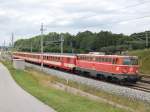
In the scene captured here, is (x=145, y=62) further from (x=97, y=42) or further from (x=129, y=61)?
(x=97, y=42)

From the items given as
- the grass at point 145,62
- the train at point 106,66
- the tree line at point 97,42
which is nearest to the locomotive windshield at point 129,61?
the train at point 106,66

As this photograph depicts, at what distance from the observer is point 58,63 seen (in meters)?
67.2

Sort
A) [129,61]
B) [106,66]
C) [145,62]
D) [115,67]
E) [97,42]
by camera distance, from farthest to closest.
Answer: [97,42]
[145,62]
[106,66]
[115,67]
[129,61]

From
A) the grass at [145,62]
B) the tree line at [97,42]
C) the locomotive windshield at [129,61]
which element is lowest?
the grass at [145,62]

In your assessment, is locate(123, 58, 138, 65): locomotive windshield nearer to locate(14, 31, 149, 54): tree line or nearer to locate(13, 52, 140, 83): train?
locate(13, 52, 140, 83): train

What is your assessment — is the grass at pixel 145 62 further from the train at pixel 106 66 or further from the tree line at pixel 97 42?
the tree line at pixel 97 42

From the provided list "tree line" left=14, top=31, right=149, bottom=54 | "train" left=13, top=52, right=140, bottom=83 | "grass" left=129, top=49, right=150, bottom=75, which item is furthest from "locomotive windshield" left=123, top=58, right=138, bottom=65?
"tree line" left=14, top=31, right=149, bottom=54

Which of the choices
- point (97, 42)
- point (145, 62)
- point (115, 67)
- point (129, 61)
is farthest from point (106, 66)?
point (97, 42)

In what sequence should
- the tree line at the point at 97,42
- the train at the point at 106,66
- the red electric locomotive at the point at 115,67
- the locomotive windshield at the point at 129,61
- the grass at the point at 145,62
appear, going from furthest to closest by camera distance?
the tree line at the point at 97,42, the grass at the point at 145,62, the locomotive windshield at the point at 129,61, the train at the point at 106,66, the red electric locomotive at the point at 115,67

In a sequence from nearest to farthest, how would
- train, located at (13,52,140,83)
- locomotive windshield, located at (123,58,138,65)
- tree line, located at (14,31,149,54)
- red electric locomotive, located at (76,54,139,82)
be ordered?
1. red electric locomotive, located at (76,54,139,82)
2. train, located at (13,52,140,83)
3. locomotive windshield, located at (123,58,138,65)
4. tree line, located at (14,31,149,54)

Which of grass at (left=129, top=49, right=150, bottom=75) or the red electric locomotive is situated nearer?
the red electric locomotive

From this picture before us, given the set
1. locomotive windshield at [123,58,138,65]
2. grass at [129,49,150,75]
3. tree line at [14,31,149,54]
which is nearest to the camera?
locomotive windshield at [123,58,138,65]

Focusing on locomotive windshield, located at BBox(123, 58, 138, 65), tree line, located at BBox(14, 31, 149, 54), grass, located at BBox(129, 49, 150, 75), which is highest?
tree line, located at BBox(14, 31, 149, 54)

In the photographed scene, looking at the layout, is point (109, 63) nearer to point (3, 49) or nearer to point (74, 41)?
point (74, 41)
